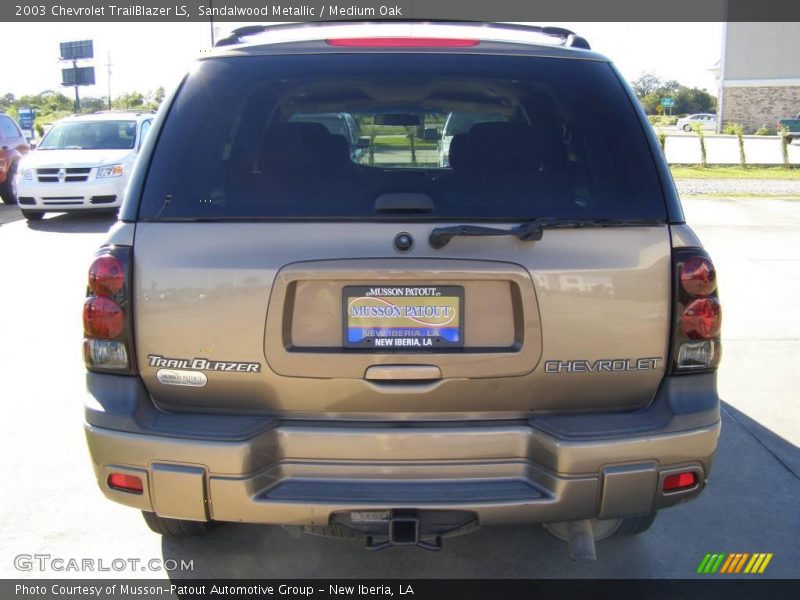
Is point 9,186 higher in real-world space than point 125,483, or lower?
lower

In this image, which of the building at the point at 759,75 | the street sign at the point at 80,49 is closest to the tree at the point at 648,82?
the building at the point at 759,75

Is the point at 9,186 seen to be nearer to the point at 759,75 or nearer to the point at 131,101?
the point at 131,101

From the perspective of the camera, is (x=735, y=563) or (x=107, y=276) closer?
(x=107, y=276)

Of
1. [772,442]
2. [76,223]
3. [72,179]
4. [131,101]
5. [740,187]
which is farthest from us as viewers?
[131,101]

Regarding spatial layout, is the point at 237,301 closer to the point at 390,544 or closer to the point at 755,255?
the point at 390,544

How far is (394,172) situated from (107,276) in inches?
41.1

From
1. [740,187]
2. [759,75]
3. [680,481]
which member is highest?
[759,75]

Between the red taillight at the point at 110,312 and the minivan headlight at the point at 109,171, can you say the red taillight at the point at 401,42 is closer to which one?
the red taillight at the point at 110,312

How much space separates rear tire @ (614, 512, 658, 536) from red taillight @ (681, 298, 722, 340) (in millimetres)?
963

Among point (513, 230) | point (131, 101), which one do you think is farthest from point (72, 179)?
point (131, 101)

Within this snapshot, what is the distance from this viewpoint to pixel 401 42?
293cm

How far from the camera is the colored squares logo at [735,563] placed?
3.29 meters

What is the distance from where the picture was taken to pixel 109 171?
1323cm

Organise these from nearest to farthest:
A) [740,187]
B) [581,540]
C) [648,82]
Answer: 1. [581,540]
2. [740,187]
3. [648,82]
